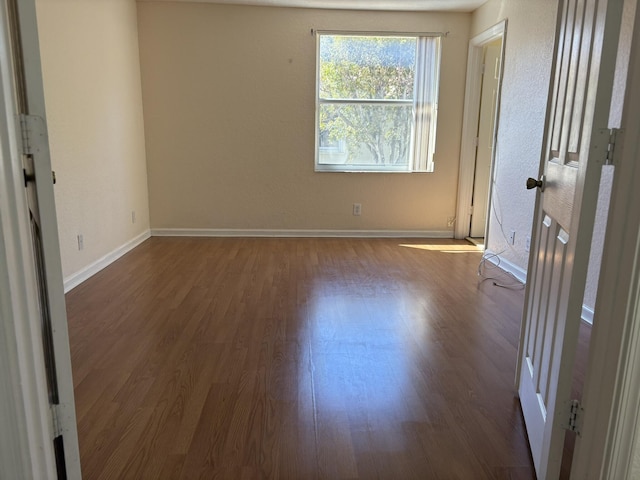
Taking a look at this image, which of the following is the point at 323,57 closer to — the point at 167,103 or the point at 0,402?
the point at 167,103

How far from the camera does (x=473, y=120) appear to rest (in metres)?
5.07

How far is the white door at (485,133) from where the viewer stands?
491 centimetres

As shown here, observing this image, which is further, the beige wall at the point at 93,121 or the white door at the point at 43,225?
the beige wall at the point at 93,121

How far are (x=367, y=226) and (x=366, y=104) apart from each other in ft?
4.44

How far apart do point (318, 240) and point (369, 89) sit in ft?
5.69

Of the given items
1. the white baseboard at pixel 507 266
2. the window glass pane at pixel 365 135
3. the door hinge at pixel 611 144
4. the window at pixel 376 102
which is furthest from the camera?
the window glass pane at pixel 365 135

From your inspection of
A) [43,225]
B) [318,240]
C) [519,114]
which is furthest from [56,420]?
[318,240]

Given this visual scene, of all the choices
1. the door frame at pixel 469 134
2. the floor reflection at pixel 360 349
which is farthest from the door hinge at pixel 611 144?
the door frame at pixel 469 134

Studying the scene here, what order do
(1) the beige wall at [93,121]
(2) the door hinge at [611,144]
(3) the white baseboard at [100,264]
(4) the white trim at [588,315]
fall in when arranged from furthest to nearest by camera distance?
1. (3) the white baseboard at [100,264]
2. (1) the beige wall at [93,121]
3. (4) the white trim at [588,315]
4. (2) the door hinge at [611,144]

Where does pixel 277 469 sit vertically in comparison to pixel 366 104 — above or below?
below

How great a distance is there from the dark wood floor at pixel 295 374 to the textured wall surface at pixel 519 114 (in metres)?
0.71

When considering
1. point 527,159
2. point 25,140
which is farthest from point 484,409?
point 527,159

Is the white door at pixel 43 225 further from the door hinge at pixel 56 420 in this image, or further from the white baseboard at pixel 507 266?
the white baseboard at pixel 507 266

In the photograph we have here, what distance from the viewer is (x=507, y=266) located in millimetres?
4164
